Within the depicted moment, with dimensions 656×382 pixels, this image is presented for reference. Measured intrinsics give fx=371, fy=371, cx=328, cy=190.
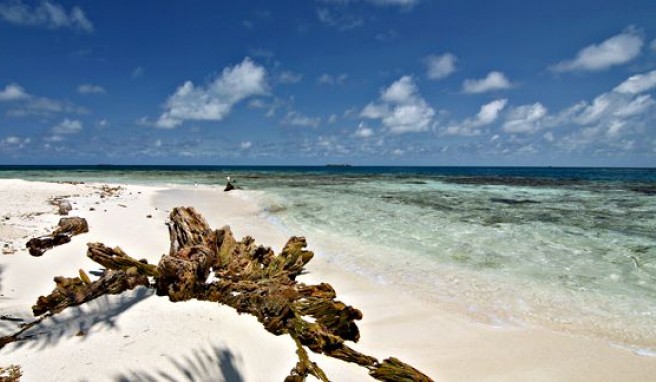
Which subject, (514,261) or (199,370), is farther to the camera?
(514,261)

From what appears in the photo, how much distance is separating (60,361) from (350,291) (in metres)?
5.97

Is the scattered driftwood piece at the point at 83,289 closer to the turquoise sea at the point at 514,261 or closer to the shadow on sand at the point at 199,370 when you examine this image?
the shadow on sand at the point at 199,370

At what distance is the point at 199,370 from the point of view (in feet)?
14.2

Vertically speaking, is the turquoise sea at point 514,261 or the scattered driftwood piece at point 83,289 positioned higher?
the scattered driftwood piece at point 83,289

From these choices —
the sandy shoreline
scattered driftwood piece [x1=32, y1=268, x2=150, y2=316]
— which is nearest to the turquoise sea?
the sandy shoreline

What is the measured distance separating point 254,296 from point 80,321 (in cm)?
238

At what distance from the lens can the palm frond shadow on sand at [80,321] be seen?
4.66 metres

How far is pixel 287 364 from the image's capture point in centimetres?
505

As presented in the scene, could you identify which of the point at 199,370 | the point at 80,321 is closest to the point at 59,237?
the point at 80,321

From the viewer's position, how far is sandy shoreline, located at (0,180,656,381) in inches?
170

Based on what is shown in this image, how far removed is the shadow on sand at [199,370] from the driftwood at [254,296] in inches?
28.7

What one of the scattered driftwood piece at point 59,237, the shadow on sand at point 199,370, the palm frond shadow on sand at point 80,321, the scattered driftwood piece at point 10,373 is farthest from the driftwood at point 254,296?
the scattered driftwood piece at point 59,237

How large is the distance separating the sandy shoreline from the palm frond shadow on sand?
14mm

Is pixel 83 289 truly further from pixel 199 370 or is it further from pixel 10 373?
pixel 199 370
